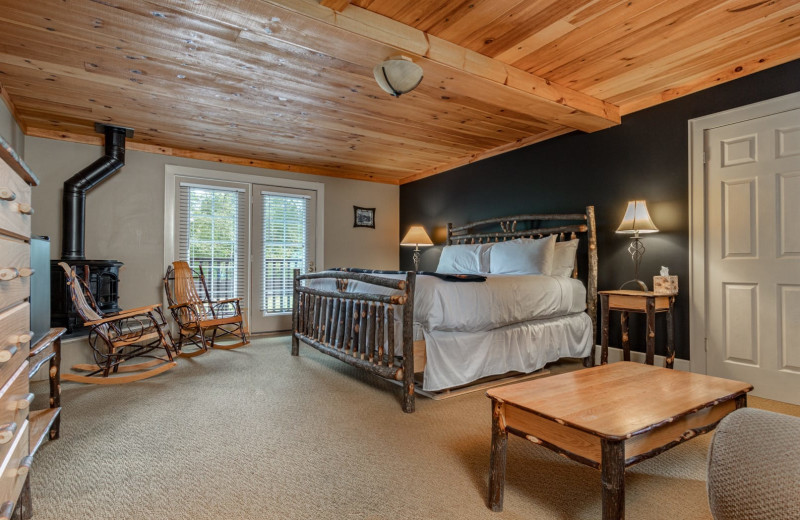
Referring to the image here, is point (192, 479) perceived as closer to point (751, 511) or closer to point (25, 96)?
point (751, 511)

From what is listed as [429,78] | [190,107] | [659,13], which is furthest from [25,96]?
[659,13]

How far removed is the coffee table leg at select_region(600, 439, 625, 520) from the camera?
1.25 metres

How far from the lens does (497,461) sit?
1597 mm

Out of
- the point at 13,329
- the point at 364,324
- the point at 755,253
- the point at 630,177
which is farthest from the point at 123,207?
the point at 755,253

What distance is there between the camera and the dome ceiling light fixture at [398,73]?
2.45 metres

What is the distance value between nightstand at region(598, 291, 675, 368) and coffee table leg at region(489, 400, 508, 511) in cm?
213

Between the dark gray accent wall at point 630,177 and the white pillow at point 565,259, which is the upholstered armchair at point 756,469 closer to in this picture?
the dark gray accent wall at point 630,177

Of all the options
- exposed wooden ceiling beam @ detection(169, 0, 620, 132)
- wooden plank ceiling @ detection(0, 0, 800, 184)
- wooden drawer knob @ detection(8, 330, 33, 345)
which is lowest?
wooden drawer knob @ detection(8, 330, 33, 345)

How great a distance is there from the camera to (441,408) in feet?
8.91

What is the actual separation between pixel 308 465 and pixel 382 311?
3.71ft

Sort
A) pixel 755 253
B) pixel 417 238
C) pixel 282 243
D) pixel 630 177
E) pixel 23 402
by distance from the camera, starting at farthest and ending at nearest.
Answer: pixel 282 243, pixel 417 238, pixel 630 177, pixel 755 253, pixel 23 402

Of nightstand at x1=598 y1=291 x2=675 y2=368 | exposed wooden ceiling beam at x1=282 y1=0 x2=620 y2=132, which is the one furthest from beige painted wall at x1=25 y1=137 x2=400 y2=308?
nightstand at x1=598 y1=291 x2=675 y2=368

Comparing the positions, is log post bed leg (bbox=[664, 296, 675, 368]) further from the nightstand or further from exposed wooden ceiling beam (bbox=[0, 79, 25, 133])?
exposed wooden ceiling beam (bbox=[0, 79, 25, 133])

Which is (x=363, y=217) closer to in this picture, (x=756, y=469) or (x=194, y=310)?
(x=194, y=310)
